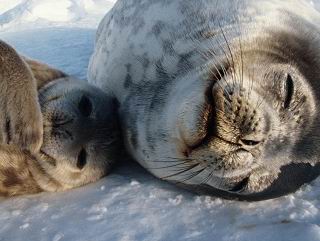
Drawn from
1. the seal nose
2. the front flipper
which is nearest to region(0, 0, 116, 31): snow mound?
the front flipper

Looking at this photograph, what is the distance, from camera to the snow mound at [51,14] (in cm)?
905

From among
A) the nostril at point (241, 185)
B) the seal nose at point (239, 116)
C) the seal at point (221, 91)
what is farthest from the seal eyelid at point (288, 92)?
the nostril at point (241, 185)

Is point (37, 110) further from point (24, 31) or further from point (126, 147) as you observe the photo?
point (24, 31)

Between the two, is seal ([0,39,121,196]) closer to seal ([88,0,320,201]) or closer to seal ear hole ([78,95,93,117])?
seal ear hole ([78,95,93,117])

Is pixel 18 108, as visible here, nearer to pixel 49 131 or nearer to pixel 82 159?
pixel 49 131

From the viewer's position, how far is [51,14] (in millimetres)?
10070

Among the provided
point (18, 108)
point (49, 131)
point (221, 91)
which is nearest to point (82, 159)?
point (49, 131)

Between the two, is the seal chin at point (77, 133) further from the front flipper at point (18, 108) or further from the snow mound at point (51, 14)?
the snow mound at point (51, 14)

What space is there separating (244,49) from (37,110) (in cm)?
106

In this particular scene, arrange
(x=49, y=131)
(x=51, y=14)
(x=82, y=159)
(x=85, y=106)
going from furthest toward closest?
Result: (x=51, y=14) < (x=85, y=106) < (x=82, y=159) < (x=49, y=131)

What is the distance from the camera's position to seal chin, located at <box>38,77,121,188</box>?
2955 millimetres

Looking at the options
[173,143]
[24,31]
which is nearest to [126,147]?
[173,143]

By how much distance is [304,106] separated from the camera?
2547 mm

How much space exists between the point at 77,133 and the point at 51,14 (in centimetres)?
745
